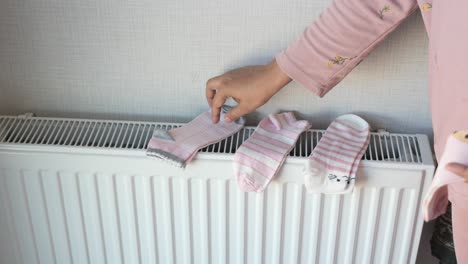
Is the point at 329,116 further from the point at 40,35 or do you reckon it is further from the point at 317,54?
the point at 40,35

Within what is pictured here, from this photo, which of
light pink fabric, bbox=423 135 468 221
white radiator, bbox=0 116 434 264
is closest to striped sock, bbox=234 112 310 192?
white radiator, bbox=0 116 434 264

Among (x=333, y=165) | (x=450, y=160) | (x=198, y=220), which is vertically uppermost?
(x=450, y=160)

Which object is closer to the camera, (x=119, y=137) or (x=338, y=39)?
(x=338, y=39)

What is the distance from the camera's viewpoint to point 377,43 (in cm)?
Result: 84

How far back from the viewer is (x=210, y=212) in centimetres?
99

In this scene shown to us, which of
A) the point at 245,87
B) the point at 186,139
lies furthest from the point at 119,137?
the point at 245,87

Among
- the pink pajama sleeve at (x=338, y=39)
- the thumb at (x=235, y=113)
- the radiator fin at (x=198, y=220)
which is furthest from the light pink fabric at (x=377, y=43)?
the radiator fin at (x=198, y=220)

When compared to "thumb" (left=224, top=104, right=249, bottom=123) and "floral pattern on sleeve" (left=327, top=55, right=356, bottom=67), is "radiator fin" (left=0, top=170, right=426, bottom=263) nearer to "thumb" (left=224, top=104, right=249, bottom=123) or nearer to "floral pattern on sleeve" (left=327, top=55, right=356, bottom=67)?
"thumb" (left=224, top=104, right=249, bottom=123)

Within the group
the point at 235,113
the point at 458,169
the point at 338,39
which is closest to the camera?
the point at 458,169

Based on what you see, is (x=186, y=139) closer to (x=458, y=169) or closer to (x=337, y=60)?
(x=337, y=60)

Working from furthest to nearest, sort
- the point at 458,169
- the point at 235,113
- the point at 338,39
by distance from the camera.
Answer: the point at 235,113, the point at 338,39, the point at 458,169

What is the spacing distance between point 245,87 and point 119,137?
25 cm

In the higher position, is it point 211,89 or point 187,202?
point 211,89

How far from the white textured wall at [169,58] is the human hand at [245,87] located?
0.05 m
